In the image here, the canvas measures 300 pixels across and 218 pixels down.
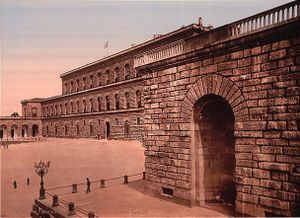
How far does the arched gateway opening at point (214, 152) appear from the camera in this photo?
35.4 feet

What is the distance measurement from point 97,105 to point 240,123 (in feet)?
123

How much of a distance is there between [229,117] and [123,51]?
1244 inches

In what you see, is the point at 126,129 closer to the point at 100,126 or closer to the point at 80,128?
the point at 100,126

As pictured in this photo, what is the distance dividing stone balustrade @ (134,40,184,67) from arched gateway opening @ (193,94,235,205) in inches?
93.8

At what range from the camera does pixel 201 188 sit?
1080 cm

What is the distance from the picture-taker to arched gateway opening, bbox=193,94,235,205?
1080cm

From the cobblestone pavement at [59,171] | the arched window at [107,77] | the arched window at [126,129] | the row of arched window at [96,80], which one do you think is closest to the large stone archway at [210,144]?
the cobblestone pavement at [59,171]

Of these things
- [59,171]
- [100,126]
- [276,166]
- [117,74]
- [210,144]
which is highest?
[117,74]

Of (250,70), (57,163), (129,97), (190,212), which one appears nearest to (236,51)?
(250,70)

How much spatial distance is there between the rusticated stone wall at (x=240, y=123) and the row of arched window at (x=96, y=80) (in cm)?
2880

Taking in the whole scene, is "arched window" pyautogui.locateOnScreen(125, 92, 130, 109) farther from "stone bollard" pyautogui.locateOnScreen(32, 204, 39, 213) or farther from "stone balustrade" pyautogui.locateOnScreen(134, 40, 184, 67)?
"stone bollard" pyautogui.locateOnScreen(32, 204, 39, 213)

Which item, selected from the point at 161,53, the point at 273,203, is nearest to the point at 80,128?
the point at 161,53

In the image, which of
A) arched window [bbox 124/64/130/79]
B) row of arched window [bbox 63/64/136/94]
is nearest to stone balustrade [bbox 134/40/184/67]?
row of arched window [bbox 63/64/136/94]

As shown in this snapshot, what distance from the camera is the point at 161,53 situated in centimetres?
1191
